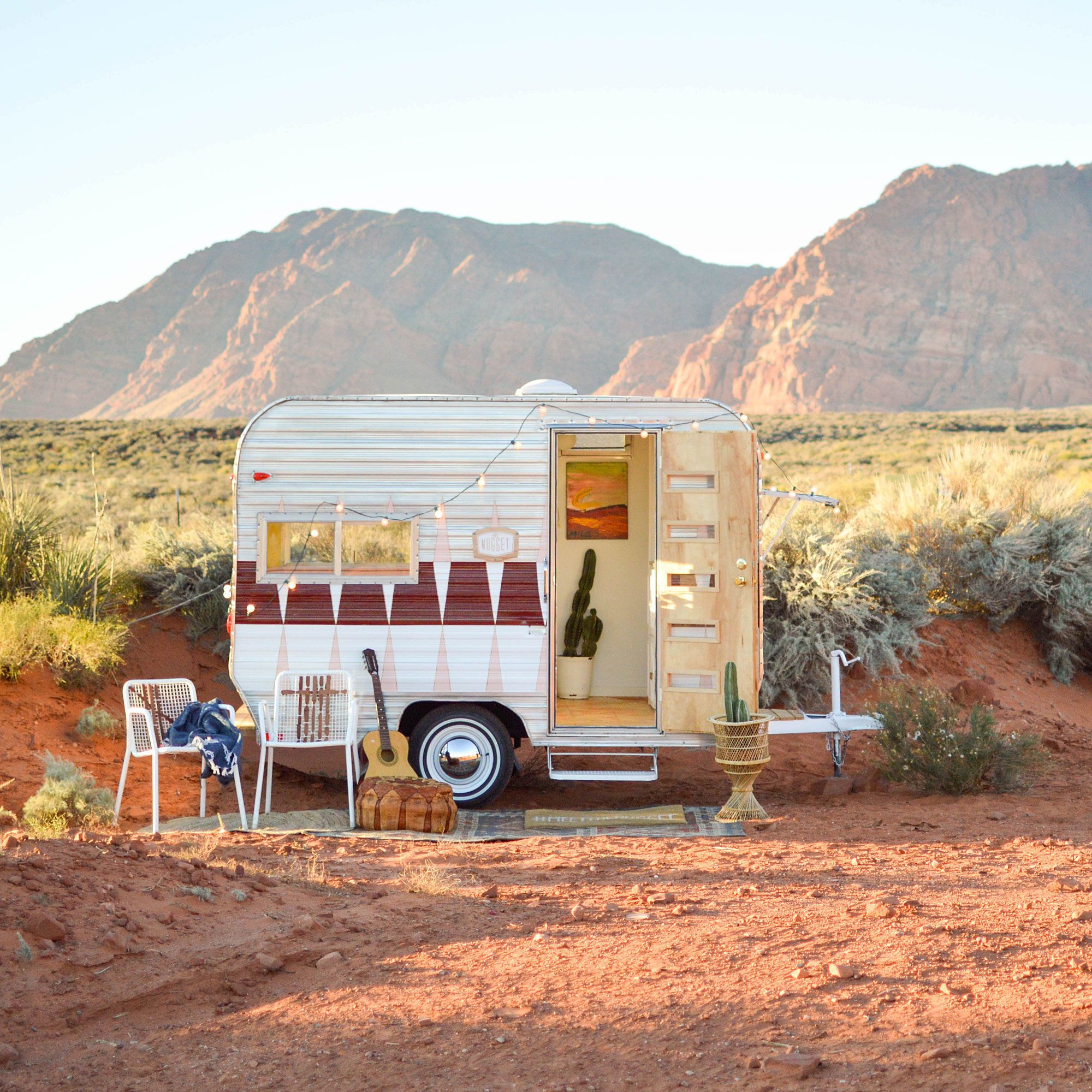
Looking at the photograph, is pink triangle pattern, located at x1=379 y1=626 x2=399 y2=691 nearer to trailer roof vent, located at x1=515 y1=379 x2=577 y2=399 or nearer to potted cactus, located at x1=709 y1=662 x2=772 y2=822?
trailer roof vent, located at x1=515 y1=379 x2=577 y2=399

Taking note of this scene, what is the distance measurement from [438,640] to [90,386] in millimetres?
120430

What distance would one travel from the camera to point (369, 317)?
115 meters

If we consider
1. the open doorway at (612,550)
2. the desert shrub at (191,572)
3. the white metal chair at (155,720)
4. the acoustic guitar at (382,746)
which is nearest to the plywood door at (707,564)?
the acoustic guitar at (382,746)

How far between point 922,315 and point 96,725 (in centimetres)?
10113

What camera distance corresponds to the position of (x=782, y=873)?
562cm

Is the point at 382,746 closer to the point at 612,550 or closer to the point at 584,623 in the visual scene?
the point at 584,623

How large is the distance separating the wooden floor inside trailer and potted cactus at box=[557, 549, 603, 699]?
32 centimetres

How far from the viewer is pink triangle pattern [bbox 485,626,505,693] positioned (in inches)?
306

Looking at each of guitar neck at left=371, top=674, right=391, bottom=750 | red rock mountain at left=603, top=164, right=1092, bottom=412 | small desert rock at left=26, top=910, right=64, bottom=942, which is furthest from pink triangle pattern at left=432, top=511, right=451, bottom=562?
red rock mountain at left=603, top=164, right=1092, bottom=412

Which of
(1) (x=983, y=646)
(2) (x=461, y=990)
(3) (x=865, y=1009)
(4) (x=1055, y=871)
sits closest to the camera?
(3) (x=865, y=1009)

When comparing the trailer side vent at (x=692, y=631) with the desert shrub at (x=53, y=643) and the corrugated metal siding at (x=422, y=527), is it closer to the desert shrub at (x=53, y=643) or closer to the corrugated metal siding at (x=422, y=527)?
the corrugated metal siding at (x=422, y=527)

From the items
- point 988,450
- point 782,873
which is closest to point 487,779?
point 782,873

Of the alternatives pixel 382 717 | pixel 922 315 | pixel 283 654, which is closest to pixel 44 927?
pixel 382 717

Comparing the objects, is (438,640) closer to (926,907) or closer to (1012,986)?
(926,907)
